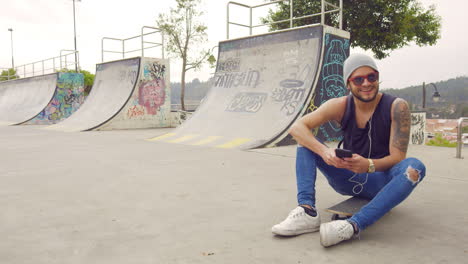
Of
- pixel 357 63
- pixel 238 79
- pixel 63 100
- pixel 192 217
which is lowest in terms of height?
pixel 192 217

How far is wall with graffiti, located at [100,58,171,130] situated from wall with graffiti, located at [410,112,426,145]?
9814mm

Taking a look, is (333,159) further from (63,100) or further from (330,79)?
(63,100)

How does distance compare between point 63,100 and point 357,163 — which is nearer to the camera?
point 357,163

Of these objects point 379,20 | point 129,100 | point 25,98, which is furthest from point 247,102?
point 25,98

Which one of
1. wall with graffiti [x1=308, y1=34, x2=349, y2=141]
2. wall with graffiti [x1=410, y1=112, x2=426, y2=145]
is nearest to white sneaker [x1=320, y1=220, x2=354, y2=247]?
wall with graffiti [x1=308, y1=34, x2=349, y2=141]

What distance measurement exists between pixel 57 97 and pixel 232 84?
13.6m

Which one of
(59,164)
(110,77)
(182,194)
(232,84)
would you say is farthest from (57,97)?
(182,194)

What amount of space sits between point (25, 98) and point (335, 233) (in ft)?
81.5

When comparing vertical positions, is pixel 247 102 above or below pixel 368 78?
above

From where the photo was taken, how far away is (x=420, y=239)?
2.26m

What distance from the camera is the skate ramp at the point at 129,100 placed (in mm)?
14062

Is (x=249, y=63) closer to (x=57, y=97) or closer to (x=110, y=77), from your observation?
(x=110, y=77)

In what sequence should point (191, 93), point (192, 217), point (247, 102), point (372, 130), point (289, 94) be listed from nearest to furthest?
1. point (372, 130)
2. point (192, 217)
3. point (289, 94)
4. point (247, 102)
5. point (191, 93)

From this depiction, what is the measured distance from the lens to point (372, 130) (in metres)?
2.46
